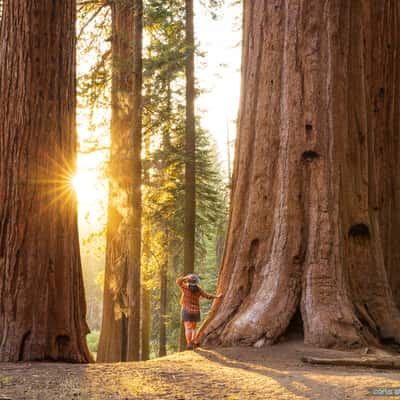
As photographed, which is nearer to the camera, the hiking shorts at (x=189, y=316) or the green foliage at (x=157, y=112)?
the hiking shorts at (x=189, y=316)

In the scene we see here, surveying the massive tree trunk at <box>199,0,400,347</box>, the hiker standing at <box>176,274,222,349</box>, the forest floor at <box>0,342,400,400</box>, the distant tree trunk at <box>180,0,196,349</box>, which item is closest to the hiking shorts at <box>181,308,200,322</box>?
the hiker standing at <box>176,274,222,349</box>

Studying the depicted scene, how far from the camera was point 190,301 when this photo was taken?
28.5 ft

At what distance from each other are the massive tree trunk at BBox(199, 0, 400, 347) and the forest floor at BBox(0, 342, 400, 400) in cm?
107

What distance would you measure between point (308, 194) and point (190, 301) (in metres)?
2.78

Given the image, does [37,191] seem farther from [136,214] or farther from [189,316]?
[136,214]

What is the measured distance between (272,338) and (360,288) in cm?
146

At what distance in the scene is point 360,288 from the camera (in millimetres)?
7172

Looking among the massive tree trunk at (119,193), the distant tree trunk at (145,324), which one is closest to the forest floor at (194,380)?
the massive tree trunk at (119,193)

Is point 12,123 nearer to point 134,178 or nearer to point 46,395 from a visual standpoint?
point 46,395

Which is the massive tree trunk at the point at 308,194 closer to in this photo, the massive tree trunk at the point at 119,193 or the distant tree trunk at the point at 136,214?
the distant tree trunk at the point at 136,214

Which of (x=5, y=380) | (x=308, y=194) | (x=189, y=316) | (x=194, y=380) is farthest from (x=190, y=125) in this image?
(x=5, y=380)

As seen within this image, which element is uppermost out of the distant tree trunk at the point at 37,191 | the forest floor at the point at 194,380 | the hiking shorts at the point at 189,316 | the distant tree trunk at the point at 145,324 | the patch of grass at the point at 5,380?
the distant tree trunk at the point at 37,191

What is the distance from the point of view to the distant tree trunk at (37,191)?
18.9 ft

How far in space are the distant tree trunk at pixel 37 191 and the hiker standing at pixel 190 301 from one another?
254 centimetres
